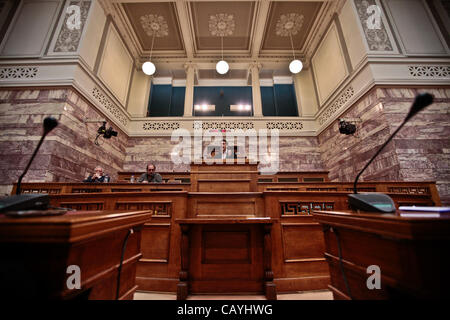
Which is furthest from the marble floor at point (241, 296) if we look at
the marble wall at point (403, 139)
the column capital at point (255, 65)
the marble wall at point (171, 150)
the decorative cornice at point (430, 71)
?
the column capital at point (255, 65)

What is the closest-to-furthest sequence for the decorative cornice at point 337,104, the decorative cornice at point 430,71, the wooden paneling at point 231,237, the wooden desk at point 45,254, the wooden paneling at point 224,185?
the wooden desk at point 45,254 < the wooden paneling at point 231,237 < the wooden paneling at point 224,185 < the decorative cornice at point 430,71 < the decorative cornice at point 337,104

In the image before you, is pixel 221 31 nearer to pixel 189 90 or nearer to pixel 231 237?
pixel 189 90

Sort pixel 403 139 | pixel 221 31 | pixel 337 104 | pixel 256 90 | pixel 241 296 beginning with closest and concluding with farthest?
1. pixel 241 296
2. pixel 403 139
3. pixel 337 104
4. pixel 221 31
5. pixel 256 90

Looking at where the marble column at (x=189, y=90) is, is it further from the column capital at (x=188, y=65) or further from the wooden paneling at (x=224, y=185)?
the wooden paneling at (x=224, y=185)

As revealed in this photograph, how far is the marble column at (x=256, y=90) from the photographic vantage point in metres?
6.84

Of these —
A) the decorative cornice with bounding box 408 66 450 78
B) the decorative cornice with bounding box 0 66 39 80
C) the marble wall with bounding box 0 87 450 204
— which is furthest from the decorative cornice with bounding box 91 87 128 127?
the decorative cornice with bounding box 408 66 450 78

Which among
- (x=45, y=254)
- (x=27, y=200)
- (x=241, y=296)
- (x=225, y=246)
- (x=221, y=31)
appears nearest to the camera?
(x=45, y=254)

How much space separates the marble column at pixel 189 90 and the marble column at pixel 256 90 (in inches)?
93.3

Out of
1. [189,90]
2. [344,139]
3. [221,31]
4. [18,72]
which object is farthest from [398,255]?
[221,31]

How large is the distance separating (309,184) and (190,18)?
251 inches

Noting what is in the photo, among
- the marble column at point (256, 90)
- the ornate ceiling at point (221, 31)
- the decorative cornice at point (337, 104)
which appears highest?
the ornate ceiling at point (221, 31)

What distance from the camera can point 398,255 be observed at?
0.66m

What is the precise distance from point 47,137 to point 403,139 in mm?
7173
